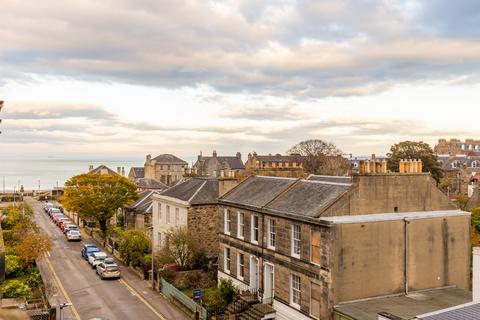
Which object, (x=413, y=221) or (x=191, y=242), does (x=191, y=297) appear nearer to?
(x=191, y=242)

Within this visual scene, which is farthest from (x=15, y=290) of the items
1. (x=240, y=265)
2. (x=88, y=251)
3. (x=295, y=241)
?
(x=88, y=251)

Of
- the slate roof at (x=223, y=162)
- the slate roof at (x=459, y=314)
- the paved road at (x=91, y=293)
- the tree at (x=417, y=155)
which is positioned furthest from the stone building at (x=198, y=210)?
the slate roof at (x=223, y=162)

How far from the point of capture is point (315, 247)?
25.9 m

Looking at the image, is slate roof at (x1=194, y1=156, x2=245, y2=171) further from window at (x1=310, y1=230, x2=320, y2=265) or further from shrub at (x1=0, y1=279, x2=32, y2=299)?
Result: window at (x1=310, y1=230, x2=320, y2=265)

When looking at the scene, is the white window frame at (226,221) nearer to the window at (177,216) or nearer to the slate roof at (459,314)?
the window at (177,216)

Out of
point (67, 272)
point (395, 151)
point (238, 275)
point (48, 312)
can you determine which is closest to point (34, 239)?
point (67, 272)

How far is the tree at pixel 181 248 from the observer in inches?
1499

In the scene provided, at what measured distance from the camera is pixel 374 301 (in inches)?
1009

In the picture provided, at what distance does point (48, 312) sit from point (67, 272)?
15.3 meters

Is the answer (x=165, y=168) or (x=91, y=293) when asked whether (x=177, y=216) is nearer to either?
(x=91, y=293)

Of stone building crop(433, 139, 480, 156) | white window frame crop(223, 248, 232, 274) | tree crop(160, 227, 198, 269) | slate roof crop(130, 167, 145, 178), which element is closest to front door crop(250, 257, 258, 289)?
white window frame crop(223, 248, 232, 274)

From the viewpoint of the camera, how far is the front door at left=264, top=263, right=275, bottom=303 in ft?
99.2

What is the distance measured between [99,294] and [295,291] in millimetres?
17030

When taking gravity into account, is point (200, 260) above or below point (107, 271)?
above
